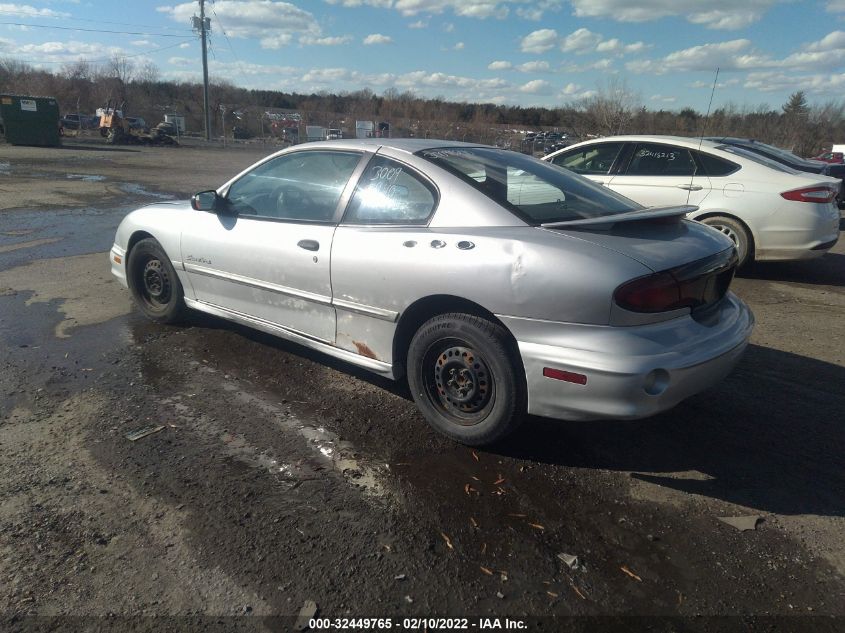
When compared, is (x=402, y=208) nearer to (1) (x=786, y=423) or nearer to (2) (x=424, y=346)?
(2) (x=424, y=346)

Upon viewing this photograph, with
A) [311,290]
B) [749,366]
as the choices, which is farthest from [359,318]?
[749,366]

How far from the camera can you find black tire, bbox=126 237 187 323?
4.92 metres

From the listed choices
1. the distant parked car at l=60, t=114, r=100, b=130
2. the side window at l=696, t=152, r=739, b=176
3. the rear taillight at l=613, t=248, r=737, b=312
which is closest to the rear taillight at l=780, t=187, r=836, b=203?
the side window at l=696, t=152, r=739, b=176

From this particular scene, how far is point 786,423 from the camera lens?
11.8 feet

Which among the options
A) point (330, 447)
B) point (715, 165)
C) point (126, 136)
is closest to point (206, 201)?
point (330, 447)

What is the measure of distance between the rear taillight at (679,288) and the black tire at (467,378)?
0.62 m

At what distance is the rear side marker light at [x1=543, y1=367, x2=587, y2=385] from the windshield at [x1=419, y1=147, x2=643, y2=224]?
814 mm

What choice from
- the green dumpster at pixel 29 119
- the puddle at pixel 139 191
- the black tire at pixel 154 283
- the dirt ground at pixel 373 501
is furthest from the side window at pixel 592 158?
the green dumpster at pixel 29 119

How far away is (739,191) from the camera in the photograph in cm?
684

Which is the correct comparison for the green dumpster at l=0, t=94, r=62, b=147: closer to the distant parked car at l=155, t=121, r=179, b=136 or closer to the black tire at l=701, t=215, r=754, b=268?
the distant parked car at l=155, t=121, r=179, b=136

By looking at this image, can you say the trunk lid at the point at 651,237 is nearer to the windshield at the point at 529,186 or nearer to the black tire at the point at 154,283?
the windshield at the point at 529,186

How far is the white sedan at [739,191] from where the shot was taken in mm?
6652

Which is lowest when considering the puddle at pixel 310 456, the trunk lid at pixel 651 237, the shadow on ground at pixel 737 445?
A: the puddle at pixel 310 456

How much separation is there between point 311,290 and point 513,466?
166 centimetres
